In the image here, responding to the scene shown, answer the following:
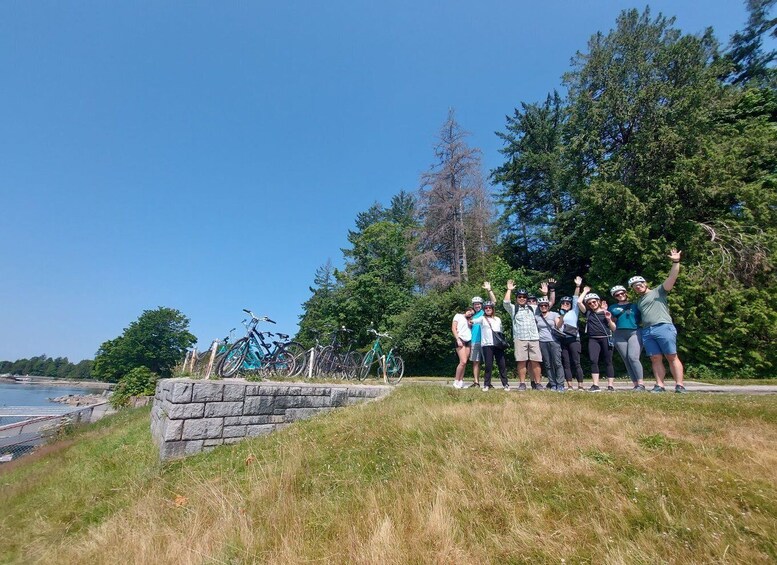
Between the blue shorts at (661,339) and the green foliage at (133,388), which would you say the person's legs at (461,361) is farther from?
the green foliage at (133,388)

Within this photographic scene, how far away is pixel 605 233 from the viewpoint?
15312 mm

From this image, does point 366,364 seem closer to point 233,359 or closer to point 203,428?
point 233,359

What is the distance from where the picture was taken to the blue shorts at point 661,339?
5664 mm

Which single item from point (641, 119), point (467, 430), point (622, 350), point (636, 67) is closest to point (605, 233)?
point (641, 119)

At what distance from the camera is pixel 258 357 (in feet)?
26.8

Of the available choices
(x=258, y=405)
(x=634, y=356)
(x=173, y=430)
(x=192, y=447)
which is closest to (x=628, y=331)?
(x=634, y=356)

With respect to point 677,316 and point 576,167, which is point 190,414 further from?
point 576,167

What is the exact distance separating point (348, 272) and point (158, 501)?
1003 inches

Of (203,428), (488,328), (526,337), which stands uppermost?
(488,328)

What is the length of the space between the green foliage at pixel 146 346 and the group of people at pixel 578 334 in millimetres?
Result: 57081

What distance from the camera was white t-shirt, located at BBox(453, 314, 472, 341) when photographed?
7875 mm

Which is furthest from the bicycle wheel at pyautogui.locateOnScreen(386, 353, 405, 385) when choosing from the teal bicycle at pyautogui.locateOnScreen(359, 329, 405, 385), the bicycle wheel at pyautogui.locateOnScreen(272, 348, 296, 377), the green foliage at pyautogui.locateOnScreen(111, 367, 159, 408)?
the green foliage at pyautogui.locateOnScreen(111, 367, 159, 408)

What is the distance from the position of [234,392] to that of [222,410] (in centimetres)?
30

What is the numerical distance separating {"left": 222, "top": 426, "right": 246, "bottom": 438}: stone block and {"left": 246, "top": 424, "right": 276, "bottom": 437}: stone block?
0.08 meters
